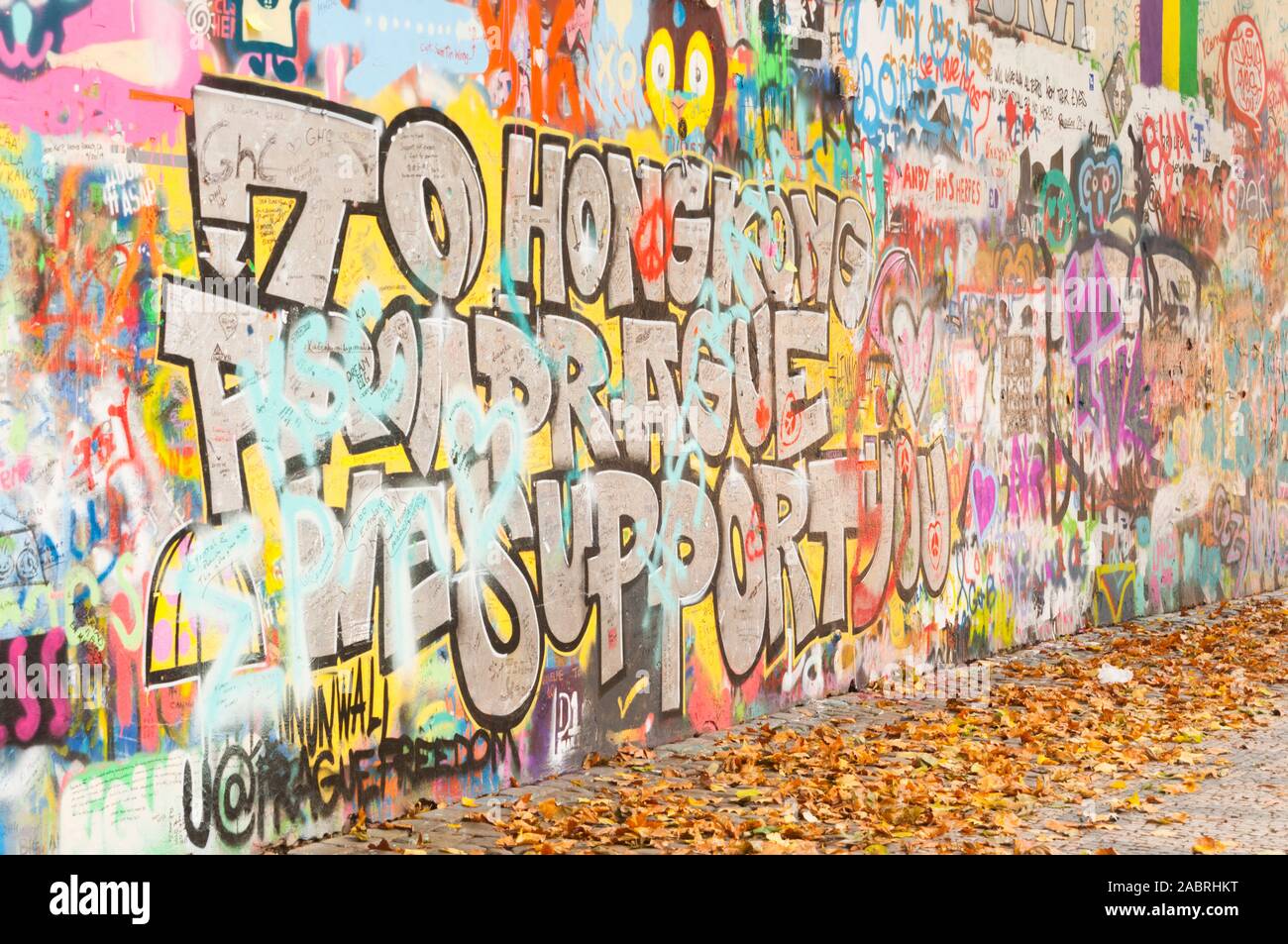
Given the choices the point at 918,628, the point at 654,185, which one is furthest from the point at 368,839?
the point at 918,628

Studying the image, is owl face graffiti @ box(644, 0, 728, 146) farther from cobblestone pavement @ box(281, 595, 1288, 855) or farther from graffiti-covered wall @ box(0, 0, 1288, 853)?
cobblestone pavement @ box(281, 595, 1288, 855)

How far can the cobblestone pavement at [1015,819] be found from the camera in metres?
6.78

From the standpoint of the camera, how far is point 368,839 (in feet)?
22.3

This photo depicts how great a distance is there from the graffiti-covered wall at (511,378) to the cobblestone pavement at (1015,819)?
0.24 meters

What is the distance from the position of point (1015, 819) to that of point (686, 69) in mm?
4758

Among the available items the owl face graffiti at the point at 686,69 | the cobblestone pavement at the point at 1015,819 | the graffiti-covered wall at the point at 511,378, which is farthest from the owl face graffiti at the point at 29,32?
the owl face graffiti at the point at 686,69

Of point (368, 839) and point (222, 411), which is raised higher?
point (222, 411)

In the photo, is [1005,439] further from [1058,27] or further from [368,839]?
[368,839]

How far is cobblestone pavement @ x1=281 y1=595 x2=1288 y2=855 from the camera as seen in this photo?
6777 mm

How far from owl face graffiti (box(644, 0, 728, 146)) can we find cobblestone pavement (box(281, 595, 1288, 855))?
12.1 feet

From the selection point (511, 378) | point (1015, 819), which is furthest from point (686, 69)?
point (1015, 819)

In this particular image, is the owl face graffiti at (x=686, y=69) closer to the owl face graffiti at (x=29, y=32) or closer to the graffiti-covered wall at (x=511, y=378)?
the graffiti-covered wall at (x=511, y=378)

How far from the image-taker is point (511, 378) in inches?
→ 311
